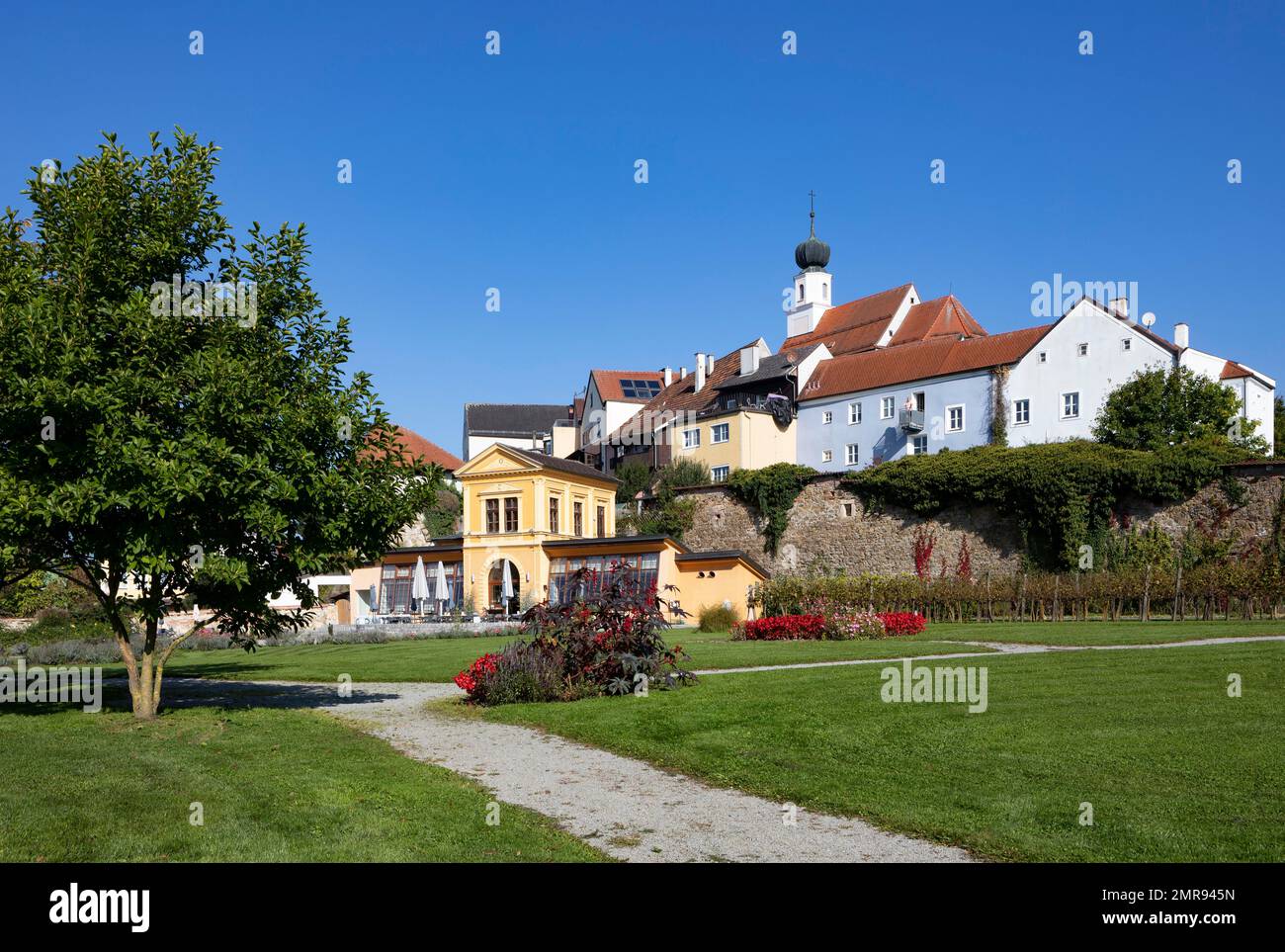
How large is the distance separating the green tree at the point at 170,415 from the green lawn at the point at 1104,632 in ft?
47.5

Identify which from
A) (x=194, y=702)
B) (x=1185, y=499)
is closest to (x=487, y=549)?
(x=1185, y=499)

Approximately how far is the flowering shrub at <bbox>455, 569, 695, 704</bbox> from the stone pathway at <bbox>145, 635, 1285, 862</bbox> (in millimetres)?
1092

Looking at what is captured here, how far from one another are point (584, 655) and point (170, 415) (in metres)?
6.85

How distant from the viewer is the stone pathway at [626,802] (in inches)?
273

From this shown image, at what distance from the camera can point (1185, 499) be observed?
3625cm

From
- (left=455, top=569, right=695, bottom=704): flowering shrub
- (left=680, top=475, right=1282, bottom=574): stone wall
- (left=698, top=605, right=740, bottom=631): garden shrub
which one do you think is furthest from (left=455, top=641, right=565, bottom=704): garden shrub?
(left=680, top=475, right=1282, bottom=574): stone wall

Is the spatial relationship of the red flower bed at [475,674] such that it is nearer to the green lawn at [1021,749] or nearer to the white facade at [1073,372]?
the green lawn at [1021,749]

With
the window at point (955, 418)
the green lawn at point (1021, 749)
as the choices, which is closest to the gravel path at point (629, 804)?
the green lawn at point (1021, 749)

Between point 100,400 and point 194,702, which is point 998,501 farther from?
point 100,400

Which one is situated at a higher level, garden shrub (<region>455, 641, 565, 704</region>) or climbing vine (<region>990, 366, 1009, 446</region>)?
climbing vine (<region>990, 366, 1009, 446</region>)

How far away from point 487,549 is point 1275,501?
32.2 meters

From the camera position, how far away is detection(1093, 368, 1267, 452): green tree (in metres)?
42.7

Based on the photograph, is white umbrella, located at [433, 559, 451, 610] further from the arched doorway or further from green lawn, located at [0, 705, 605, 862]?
green lawn, located at [0, 705, 605, 862]

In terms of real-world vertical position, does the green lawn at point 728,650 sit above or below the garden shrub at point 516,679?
below
